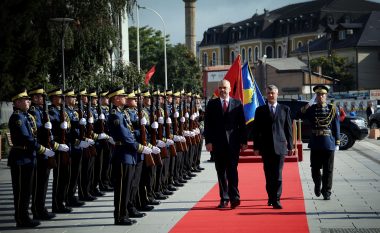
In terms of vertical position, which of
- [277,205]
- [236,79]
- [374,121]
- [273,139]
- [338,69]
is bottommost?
[374,121]

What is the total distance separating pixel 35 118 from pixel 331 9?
374ft

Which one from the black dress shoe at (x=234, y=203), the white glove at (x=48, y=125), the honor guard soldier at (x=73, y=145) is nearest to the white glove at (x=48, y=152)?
the white glove at (x=48, y=125)

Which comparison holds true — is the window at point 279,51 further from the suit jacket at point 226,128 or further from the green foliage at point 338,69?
the suit jacket at point 226,128

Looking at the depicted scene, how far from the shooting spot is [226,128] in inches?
464

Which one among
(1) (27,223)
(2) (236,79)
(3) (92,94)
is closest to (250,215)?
(1) (27,223)

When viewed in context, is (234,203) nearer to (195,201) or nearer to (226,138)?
(226,138)

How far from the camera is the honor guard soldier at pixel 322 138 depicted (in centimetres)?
1273

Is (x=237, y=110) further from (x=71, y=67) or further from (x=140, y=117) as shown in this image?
(x=71, y=67)

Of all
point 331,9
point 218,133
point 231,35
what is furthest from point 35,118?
point 231,35

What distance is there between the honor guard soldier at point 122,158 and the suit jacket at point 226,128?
72.4 inches

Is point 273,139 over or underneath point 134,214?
over

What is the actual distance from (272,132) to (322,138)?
1.25 m

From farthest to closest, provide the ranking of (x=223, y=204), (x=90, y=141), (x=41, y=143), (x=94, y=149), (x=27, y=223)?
(x=94, y=149), (x=90, y=141), (x=223, y=204), (x=41, y=143), (x=27, y=223)

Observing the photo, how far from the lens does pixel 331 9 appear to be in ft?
396
